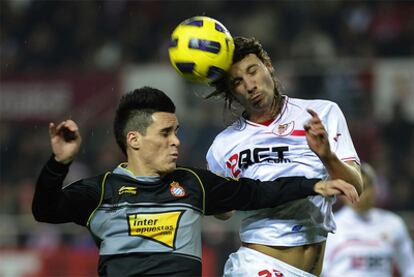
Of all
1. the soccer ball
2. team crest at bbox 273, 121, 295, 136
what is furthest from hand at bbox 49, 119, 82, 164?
team crest at bbox 273, 121, 295, 136

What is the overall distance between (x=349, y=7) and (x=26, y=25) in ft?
18.3

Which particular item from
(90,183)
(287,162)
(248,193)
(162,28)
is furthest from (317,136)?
(162,28)

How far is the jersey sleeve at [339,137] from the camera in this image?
195 inches

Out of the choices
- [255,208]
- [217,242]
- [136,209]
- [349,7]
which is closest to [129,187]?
[136,209]

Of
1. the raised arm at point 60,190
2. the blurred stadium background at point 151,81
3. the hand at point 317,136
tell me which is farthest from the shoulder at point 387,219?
the raised arm at point 60,190

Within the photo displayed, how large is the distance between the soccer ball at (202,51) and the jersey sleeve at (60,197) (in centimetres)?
87

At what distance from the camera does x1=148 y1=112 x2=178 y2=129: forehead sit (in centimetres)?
468

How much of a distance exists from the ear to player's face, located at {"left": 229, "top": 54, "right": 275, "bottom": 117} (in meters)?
0.69

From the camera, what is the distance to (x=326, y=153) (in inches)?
174

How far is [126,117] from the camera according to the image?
15.7ft

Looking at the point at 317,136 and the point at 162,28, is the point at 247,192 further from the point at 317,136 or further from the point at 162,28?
the point at 162,28

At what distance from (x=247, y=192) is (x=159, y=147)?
507 mm

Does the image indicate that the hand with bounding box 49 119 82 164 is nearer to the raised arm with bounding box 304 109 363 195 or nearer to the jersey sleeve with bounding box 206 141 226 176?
the raised arm with bounding box 304 109 363 195

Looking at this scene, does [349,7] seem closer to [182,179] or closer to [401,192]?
[401,192]
